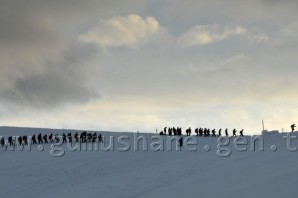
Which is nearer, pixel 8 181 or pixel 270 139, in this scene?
pixel 8 181

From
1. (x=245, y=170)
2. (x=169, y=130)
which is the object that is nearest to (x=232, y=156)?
(x=245, y=170)

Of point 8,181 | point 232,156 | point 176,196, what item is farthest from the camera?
point 232,156

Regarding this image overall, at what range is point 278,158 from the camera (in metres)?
21.5

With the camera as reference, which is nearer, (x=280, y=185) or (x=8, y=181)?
(x=280, y=185)

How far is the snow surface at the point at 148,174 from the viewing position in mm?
16562

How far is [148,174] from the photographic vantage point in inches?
882

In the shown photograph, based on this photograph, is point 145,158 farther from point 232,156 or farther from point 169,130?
point 169,130

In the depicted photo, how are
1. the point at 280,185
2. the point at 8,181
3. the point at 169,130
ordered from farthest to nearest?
the point at 169,130
the point at 8,181
the point at 280,185

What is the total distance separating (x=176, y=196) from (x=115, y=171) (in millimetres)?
7706

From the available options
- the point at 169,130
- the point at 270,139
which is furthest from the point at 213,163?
the point at 169,130

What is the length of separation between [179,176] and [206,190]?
4.10 m

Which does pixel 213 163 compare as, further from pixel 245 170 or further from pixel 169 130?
pixel 169 130

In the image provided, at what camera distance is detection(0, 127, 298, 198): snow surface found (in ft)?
54.3

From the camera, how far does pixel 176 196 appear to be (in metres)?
17.0
